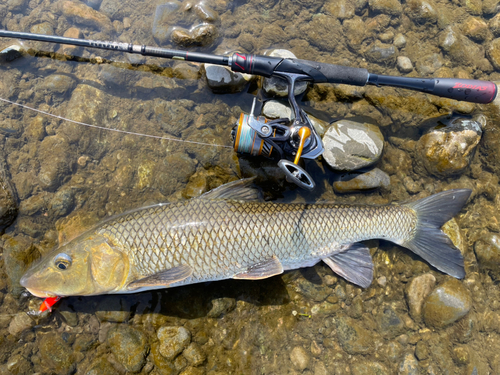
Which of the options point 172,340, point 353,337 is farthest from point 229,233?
point 353,337

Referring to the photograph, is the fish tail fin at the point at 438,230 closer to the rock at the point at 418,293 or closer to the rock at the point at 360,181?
the rock at the point at 418,293

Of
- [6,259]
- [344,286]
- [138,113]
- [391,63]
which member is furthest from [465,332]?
[6,259]

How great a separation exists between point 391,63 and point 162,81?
3.23m

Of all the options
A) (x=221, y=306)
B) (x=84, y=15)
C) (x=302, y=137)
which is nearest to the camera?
(x=302, y=137)

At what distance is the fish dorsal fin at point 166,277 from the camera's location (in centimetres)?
294

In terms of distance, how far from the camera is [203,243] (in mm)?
2990

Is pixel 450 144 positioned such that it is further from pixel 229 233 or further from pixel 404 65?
pixel 229 233

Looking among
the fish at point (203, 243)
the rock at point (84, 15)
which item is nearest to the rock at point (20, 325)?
the fish at point (203, 243)

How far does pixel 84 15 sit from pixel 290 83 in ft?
10.2

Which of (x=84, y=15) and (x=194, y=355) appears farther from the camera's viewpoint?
(x=84, y=15)

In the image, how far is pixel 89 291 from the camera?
303cm

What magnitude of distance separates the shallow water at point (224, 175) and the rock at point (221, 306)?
0.06 ft

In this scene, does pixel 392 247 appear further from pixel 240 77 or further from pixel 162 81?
pixel 162 81

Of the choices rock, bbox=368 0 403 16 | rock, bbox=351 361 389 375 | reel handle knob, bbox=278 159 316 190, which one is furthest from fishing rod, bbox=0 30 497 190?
rock, bbox=351 361 389 375
